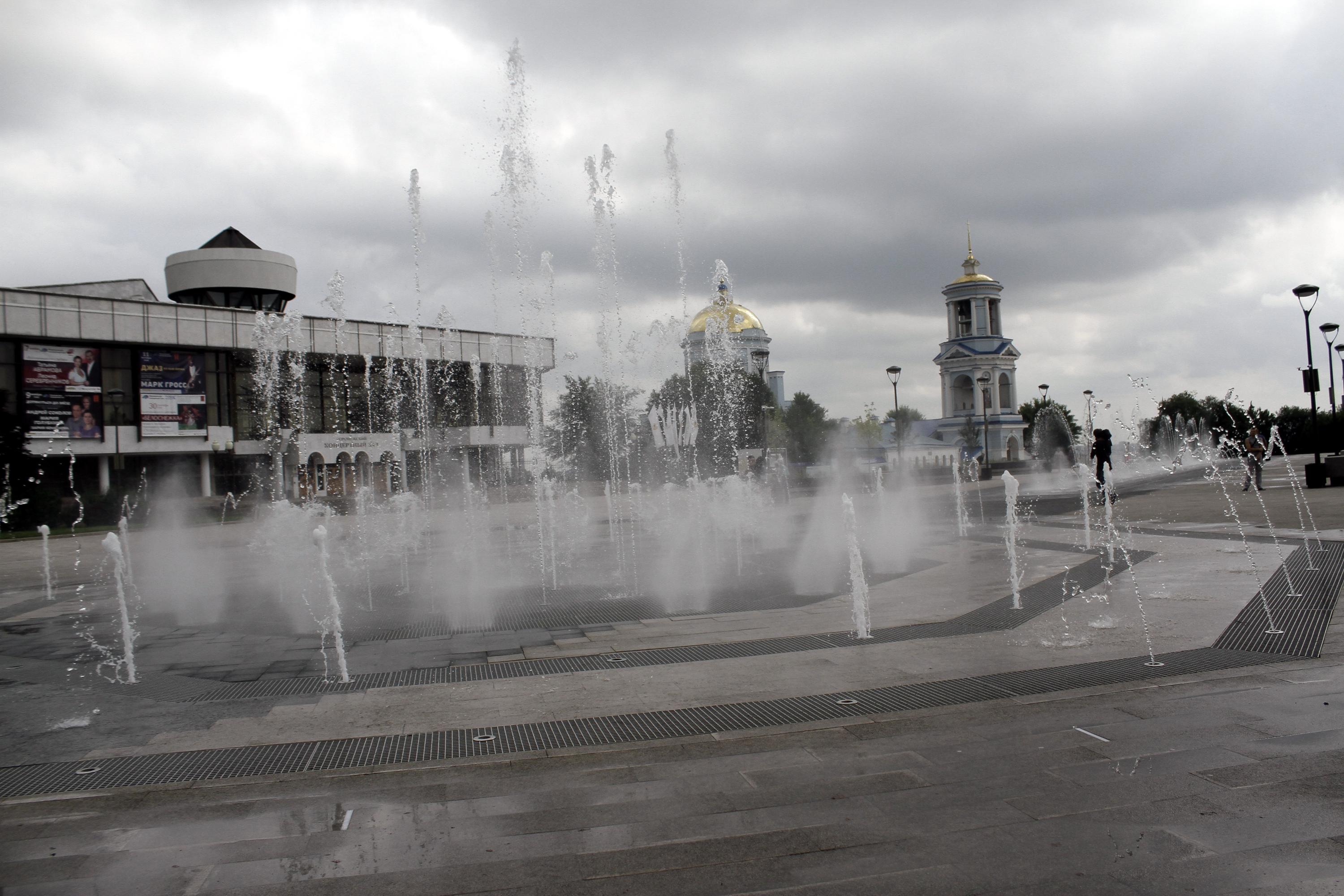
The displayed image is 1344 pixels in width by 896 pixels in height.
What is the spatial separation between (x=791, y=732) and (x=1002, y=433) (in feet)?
249

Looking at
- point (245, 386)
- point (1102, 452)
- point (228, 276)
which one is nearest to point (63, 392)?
point (245, 386)

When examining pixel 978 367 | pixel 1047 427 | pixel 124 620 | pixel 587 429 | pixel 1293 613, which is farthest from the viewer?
pixel 1047 427

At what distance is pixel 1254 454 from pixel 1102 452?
5212 mm

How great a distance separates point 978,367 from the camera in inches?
2980

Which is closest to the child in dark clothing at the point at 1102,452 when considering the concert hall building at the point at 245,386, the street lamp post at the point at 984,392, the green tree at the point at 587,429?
the concert hall building at the point at 245,386

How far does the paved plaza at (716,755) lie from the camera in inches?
142

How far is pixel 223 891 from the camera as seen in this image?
3.51 metres

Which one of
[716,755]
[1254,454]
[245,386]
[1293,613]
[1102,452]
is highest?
[245,386]

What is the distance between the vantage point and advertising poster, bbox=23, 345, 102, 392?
140ft

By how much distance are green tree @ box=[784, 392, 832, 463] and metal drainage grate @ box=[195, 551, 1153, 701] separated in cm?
5996

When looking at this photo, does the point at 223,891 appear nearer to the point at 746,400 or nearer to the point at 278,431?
the point at 278,431

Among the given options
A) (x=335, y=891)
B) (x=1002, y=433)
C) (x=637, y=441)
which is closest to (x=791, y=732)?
(x=335, y=891)

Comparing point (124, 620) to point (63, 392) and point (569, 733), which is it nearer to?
point (569, 733)

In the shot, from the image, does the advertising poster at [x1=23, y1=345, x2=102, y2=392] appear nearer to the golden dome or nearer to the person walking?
the golden dome
